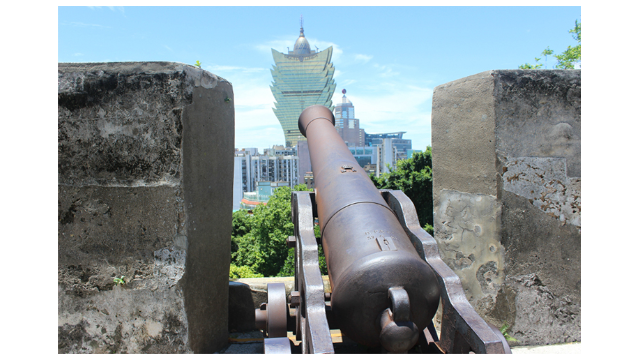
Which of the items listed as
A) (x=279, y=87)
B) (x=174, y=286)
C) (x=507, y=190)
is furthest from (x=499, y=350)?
(x=279, y=87)

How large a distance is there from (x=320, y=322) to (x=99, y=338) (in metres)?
1.62

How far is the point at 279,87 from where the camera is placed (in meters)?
127

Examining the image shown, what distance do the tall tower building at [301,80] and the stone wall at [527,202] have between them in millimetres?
116316

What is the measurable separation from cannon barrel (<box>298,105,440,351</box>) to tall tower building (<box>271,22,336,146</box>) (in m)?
117

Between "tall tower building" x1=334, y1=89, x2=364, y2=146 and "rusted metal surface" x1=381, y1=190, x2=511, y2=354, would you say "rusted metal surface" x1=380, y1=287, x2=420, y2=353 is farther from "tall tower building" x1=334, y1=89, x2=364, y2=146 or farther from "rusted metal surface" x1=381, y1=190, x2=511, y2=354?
"tall tower building" x1=334, y1=89, x2=364, y2=146

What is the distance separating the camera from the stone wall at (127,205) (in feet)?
8.34

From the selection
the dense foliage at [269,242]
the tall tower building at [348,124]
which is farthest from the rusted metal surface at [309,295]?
the tall tower building at [348,124]

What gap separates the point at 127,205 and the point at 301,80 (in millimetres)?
124706

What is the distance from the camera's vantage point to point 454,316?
7.12ft

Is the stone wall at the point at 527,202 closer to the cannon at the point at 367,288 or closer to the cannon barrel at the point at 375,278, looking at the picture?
the cannon at the point at 367,288

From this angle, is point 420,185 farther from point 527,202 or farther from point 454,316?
point 454,316

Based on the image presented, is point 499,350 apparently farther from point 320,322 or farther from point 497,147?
point 497,147

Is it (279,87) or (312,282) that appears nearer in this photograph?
(312,282)

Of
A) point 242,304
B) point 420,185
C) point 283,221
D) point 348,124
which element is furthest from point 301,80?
point 242,304
